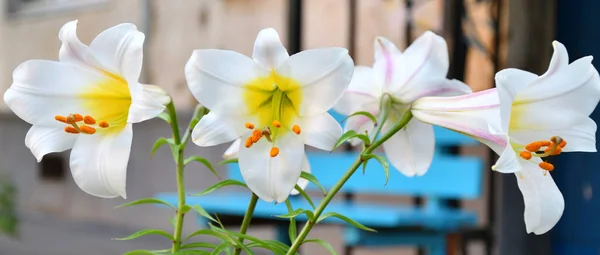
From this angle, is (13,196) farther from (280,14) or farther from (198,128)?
(198,128)

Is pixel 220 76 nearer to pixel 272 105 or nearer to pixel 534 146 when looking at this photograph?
pixel 272 105

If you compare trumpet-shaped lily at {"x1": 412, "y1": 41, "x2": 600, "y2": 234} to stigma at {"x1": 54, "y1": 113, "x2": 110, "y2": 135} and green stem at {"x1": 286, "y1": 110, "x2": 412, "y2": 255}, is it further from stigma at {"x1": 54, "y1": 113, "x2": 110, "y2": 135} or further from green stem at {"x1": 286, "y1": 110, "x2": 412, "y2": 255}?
stigma at {"x1": 54, "y1": 113, "x2": 110, "y2": 135}

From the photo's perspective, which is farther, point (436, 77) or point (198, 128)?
point (436, 77)

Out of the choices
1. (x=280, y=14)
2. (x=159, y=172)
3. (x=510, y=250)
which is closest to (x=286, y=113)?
(x=510, y=250)

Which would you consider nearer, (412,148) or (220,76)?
(220,76)

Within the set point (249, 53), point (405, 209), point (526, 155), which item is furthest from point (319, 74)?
point (249, 53)

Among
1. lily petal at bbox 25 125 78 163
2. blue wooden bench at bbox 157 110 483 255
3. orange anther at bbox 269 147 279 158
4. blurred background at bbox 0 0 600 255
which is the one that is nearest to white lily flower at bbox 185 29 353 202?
orange anther at bbox 269 147 279 158
